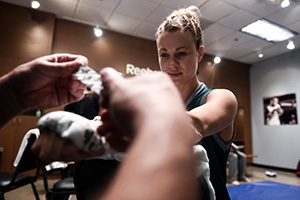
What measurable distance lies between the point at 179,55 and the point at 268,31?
4958 millimetres

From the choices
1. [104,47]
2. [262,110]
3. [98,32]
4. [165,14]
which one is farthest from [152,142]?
[262,110]

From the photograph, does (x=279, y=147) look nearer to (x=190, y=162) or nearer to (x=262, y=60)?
(x=262, y=60)

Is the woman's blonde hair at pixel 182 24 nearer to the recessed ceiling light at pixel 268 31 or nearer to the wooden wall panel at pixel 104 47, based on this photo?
the wooden wall panel at pixel 104 47

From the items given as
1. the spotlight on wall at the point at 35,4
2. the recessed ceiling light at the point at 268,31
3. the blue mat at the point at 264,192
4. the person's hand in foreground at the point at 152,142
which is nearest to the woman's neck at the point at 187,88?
the person's hand in foreground at the point at 152,142

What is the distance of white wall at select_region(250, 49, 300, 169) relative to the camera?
5.59 metres

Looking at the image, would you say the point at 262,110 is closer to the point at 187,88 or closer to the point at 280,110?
the point at 280,110

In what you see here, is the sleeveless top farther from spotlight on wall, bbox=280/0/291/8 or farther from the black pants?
spotlight on wall, bbox=280/0/291/8

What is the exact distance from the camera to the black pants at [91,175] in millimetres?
470

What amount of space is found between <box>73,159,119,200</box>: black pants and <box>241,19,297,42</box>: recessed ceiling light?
4.87 meters

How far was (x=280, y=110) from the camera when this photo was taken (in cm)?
593

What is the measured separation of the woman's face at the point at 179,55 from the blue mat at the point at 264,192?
1.44 metres

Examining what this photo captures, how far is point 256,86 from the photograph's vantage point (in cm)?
686

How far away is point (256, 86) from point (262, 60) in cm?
89

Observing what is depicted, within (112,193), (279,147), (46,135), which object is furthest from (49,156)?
(279,147)
